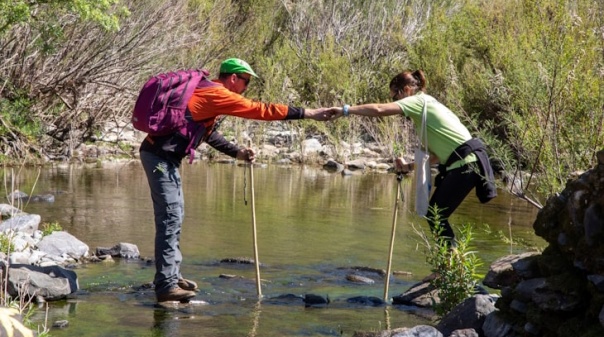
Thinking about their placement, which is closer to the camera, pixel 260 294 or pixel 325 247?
pixel 260 294

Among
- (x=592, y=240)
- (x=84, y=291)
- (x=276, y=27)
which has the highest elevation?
(x=276, y=27)

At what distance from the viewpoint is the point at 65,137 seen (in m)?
21.6

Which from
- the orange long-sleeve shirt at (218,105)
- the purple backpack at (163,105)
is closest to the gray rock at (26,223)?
the purple backpack at (163,105)

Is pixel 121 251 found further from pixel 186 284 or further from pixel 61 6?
pixel 61 6

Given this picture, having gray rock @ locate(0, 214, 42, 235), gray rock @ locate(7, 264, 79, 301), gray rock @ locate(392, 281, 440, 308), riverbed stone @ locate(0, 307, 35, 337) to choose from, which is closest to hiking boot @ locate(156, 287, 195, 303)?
gray rock @ locate(7, 264, 79, 301)

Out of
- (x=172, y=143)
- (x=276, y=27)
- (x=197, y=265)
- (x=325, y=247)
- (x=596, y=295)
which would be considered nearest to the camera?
(x=596, y=295)

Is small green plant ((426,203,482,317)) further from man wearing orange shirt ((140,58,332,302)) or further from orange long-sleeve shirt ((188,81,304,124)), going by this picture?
orange long-sleeve shirt ((188,81,304,124))

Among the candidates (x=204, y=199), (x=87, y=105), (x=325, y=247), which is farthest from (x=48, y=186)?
(x=325, y=247)

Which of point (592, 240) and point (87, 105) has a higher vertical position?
point (87, 105)

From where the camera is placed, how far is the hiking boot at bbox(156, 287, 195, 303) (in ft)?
26.2

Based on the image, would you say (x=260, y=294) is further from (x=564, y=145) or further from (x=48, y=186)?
(x=48, y=186)

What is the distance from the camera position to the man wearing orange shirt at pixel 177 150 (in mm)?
7895

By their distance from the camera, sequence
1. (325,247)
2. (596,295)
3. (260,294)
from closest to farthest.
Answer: (596,295) → (260,294) → (325,247)

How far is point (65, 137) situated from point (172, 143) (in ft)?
46.8
